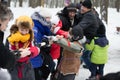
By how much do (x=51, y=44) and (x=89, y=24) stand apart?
1294 mm

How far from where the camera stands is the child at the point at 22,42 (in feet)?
15.8

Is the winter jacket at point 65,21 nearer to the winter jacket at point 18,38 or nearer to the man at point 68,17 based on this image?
the man at point 68,17

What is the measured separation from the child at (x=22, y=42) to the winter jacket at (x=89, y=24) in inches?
79.7

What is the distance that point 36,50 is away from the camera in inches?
192

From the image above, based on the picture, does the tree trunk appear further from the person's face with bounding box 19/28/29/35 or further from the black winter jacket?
the black winter jacket

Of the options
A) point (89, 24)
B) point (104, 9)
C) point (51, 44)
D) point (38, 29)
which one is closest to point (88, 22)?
point (89, 24)

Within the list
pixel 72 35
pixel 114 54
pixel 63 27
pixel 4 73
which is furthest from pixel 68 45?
pixel 114 54

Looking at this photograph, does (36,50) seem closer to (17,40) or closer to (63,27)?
(17,40)

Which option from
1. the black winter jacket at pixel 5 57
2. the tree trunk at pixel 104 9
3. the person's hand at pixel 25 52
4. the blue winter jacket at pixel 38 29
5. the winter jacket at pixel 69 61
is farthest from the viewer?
the tree trunk at pixel 104 9

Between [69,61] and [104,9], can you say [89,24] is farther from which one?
[104,9]

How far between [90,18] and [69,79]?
133 centimetres

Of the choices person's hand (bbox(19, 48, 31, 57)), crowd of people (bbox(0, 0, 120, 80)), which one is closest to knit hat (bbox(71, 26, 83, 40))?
crowd of people (bbox(0, 0, 120, 80))

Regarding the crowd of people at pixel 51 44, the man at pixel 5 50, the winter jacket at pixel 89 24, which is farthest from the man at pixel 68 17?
the man at pixel 5 50

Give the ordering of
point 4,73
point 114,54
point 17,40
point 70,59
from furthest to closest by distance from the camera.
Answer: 1. point 114,54
2. point 70,59
3. point 17,40
4. point 4,73
